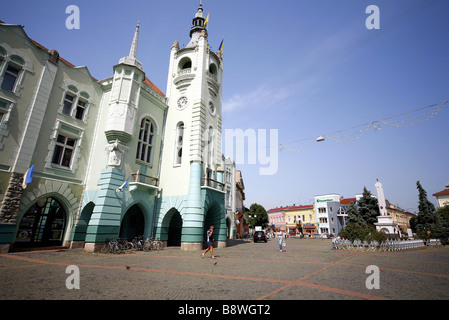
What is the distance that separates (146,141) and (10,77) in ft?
31.8

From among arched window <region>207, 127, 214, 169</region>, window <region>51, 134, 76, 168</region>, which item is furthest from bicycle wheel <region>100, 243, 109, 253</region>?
arched window <region>207, 127, 214, 169</region>

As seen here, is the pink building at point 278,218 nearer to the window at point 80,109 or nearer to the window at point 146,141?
the window at point 146,141

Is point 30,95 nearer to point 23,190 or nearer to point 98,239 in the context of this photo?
point 23,190

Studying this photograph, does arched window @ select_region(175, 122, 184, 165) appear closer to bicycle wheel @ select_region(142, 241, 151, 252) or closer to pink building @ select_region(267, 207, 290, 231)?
bicycle wheel @ select_region(142, 241, 151, 252)

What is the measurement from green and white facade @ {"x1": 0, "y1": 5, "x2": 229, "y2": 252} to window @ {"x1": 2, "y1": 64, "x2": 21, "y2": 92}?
0.05m

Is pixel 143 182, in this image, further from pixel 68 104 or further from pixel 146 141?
pixel 68 104

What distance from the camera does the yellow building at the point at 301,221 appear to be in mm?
67188

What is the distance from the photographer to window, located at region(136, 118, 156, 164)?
19297 millimetres

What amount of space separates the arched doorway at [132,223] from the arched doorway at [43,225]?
175 inches

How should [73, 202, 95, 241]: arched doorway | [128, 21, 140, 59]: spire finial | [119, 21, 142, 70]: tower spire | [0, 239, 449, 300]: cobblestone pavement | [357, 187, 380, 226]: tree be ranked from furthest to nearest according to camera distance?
[357, 187, 380, 226]: tree, [128, 21, 140, 59]: spire finial, [119, 21, 142, 70]: tower spire, [73, 202, 95, 241]: arched doorway, [0, 239, 449, 300]: cobblestone pavement

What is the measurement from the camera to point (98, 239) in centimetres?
1438

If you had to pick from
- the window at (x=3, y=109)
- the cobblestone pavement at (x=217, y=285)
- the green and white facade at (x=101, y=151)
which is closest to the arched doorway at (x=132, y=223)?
the green and white facade at (x=101, y=151)

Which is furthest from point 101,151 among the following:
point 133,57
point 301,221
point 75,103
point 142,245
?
point 301,221
